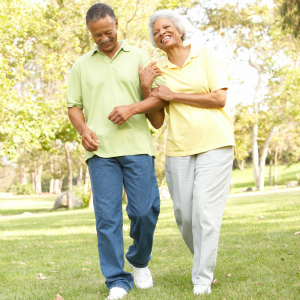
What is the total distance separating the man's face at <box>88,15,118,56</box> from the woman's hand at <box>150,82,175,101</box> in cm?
52

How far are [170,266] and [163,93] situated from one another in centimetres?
221

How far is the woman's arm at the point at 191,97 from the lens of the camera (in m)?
3.87

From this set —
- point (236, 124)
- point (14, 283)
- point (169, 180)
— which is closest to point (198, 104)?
point (169, 180)

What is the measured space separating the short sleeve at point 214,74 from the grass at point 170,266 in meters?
1.72

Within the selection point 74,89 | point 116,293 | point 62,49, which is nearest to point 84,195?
point 62,49

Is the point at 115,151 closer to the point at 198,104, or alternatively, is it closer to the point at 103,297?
the point at 198,104

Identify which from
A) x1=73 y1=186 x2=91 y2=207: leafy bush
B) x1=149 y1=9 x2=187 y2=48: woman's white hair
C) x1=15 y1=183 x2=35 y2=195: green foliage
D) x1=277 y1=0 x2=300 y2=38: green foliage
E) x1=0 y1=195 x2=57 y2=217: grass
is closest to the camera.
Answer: x1=149 y1=9 x2=187 y2=48: woman's white hair

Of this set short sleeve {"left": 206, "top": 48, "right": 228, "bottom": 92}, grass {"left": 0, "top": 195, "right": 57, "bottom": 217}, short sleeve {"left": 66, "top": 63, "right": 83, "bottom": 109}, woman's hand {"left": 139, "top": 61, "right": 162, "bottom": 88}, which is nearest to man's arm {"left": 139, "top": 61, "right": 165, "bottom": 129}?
woman's hand {"left": 139, "top": 61, "right": 162, "bottom": 88}

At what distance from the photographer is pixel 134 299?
361cm

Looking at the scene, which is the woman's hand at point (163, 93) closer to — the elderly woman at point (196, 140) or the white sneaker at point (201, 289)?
the elderly woman at point (196, 140)

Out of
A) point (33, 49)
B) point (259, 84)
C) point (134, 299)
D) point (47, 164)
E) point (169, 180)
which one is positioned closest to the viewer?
point (134, 299)

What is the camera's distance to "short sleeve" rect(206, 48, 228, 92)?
3922mm

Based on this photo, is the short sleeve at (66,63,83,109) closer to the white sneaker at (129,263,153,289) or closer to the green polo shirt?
the green polo shirt

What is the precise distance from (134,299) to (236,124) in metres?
30.8
